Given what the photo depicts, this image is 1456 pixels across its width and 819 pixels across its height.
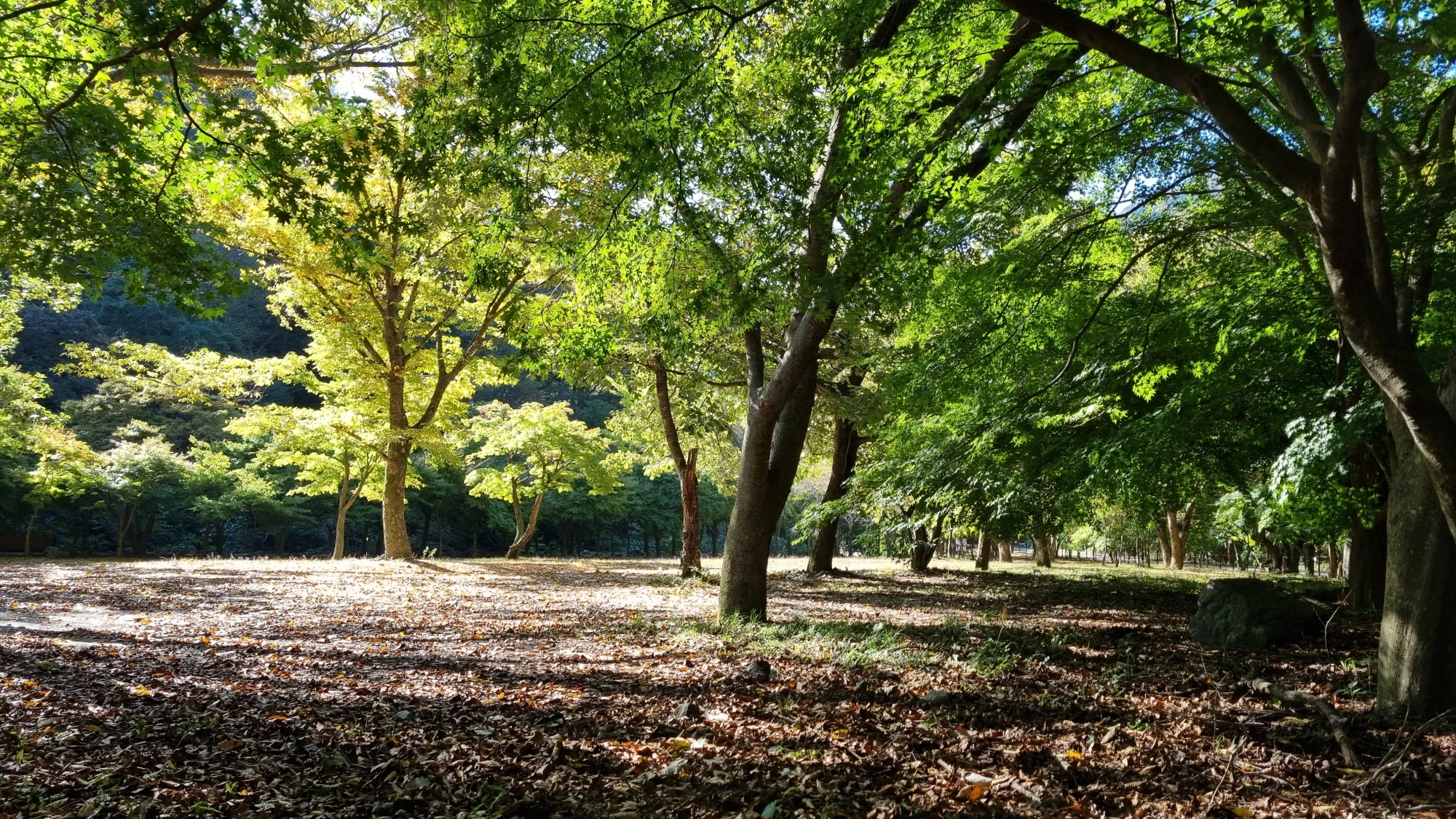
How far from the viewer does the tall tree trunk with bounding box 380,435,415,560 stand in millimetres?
19531

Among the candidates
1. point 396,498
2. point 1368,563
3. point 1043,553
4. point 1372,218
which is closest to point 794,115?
point 1372,218

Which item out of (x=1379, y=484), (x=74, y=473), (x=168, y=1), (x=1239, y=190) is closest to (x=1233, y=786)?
(x=1239, y=190)

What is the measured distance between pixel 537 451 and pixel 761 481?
1995cm

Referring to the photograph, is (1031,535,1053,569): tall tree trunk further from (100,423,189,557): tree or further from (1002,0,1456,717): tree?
(100,423,189,557): tree

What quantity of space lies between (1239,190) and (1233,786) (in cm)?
684

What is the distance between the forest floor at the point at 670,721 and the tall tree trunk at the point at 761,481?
656 millimetres

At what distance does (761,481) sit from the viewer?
9.44m

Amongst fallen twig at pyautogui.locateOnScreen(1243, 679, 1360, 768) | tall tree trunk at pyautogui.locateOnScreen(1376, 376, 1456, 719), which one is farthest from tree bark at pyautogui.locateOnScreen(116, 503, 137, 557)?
tall tree trunk at pyautogui.locateOnScreen(1376, 376, 1456, 719)

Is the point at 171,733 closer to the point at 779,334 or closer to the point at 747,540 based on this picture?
the point at 747,540

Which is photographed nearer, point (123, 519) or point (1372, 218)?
point (1372, 218)

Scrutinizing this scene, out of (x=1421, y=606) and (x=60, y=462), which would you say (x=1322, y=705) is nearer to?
(x=1421, y=606)

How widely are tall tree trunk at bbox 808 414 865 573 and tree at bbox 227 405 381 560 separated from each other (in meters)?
11.7

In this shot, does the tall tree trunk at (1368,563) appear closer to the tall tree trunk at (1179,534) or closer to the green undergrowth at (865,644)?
the green undergrowth at (865,644)

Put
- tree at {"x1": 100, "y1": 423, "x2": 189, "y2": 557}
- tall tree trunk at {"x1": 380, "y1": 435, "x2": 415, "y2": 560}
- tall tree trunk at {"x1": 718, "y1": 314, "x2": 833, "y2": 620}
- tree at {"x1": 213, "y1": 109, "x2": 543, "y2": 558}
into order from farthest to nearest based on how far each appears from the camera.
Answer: tree at {"x1": 100, "y1": 423, "x2": 189, "y2": 557} → tall tree trunk at {"x1": 380, "y1": 435, "x2": 415, "y2": 560} → tree at {"x1": 213, "y1": 109, "x2": 543, "y2": 558} → tall tree trunk at {"x1": 718, "y1": 314, "x2": 833, "y2": 620}
